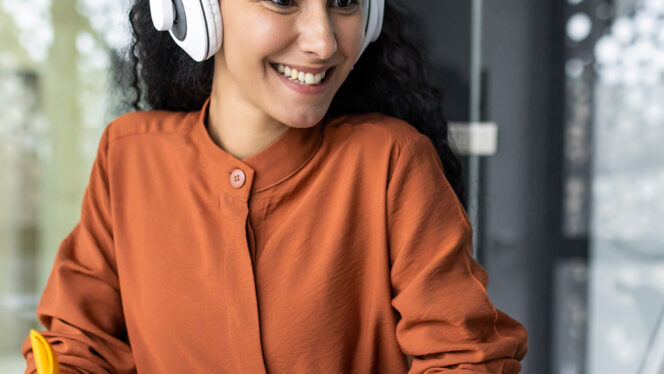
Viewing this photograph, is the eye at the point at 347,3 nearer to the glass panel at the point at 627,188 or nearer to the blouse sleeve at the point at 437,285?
the blouse sleeve at the point at 437,285

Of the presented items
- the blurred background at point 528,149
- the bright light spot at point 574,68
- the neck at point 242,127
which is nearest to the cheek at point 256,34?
the neck at point 242,127

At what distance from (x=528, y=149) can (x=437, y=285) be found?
3.50 ft

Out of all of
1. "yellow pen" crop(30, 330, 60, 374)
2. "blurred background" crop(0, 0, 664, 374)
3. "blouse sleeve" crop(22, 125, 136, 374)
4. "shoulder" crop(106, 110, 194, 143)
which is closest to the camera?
"yellow pen" crop(30, 330, 60, 374)

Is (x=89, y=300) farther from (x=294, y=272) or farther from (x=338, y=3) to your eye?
(x=338, y=3)

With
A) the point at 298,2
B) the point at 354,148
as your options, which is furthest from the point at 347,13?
the point at 354,148

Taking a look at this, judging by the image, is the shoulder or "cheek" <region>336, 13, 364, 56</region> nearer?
"cheek" <region>336, 13, 364, 56</region>

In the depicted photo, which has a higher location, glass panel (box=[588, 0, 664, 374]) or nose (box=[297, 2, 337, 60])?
nose (box=[297, 2, 337, 60])

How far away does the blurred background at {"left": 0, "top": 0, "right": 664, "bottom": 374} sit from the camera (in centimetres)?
187

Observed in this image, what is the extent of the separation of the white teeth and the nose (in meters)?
0.03

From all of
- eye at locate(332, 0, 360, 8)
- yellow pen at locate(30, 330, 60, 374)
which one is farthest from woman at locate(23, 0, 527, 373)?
yellow pen at locate(30, 330, 60, 374)

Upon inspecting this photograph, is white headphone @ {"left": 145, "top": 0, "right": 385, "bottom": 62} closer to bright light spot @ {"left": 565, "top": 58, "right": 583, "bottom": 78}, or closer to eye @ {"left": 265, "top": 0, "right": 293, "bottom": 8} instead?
eye @ {"left": 265, "top": 0, "right": 293, "bottom": 8}

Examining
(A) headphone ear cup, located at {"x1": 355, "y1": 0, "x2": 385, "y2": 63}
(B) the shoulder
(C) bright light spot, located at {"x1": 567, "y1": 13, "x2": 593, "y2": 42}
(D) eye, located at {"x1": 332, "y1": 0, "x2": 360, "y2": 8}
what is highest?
(D) eye, located at {"x1": 332, "y1": 0, "x2": 360, "y2": 8}

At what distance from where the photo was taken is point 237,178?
102cm

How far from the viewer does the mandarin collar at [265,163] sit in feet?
3.34
